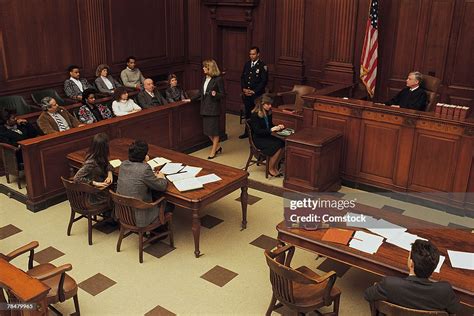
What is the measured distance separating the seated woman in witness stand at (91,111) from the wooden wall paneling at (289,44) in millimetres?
3751

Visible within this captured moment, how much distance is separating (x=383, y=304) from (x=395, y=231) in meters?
1.10

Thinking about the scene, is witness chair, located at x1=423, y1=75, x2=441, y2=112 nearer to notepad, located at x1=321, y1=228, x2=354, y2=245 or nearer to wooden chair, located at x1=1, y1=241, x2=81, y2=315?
notepad, located at x1=321, y1=228, x2=354, y2=245

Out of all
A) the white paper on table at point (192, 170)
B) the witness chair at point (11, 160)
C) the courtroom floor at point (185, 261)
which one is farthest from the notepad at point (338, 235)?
the witness chair at point (11, 160)

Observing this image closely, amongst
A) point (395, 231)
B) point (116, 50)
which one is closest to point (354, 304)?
point (395, 231)

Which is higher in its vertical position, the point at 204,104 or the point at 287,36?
the point at 287,36

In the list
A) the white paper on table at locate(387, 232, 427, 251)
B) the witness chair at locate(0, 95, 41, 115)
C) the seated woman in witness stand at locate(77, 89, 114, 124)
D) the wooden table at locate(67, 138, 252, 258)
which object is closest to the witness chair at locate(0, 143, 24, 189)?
the wooden table at locate(67, 138, 252, 258)

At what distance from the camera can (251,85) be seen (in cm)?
905

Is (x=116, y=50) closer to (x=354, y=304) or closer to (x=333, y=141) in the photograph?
(x=333, y=141)

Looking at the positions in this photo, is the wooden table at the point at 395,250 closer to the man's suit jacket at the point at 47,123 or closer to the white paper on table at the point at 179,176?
the white paper on table at the point at 179,176

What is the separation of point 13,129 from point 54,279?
3.53 m

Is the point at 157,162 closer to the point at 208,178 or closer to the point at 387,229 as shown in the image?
the point at 208,178

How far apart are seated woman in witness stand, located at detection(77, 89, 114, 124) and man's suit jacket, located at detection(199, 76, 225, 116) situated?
151 cm

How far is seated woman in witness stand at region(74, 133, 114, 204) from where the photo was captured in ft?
17.6

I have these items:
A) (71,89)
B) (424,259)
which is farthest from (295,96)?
(424,259)
